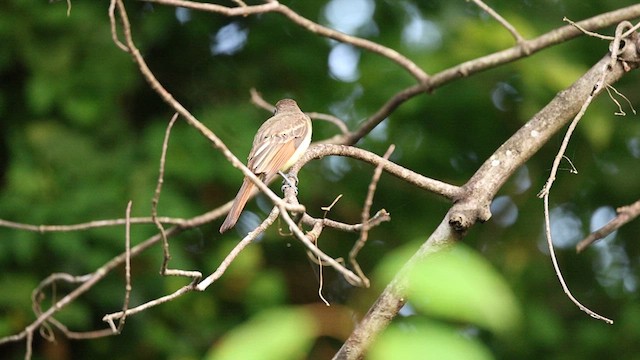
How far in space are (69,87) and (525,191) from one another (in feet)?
11.0

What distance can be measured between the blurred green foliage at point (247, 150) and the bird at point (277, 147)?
1.19 meters

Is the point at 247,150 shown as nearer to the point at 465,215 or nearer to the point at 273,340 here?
the point at 465,215

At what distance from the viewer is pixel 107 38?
6.18 meters

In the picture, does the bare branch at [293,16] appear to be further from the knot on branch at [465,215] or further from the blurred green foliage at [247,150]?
the blurred green foliage at [247,150]

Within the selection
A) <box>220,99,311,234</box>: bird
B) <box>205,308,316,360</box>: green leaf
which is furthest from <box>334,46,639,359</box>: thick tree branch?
<box>205,308,316,360</box>: green leaf

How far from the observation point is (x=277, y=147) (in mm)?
4402

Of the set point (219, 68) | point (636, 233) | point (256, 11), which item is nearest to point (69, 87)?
point (219, 68)

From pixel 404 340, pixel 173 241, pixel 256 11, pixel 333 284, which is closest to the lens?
pixel 404 340

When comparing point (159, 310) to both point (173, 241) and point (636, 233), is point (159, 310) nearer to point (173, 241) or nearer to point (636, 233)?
point (173, 241)

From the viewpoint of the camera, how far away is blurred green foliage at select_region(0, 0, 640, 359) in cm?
596

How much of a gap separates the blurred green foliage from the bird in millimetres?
1190

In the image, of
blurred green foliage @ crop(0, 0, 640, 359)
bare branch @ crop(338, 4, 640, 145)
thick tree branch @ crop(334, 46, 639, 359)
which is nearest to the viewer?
thick tree branch @ crop(334, 46, 639, 359)

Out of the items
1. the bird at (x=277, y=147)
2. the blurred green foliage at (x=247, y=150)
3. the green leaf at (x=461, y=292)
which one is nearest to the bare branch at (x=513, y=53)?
the bird at (x=277, y=147)

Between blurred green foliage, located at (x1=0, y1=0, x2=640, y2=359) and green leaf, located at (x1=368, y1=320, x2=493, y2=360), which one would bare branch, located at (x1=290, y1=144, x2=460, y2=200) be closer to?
green leaf, located at (x1=368, y1=320, x2=493, y2=360)
